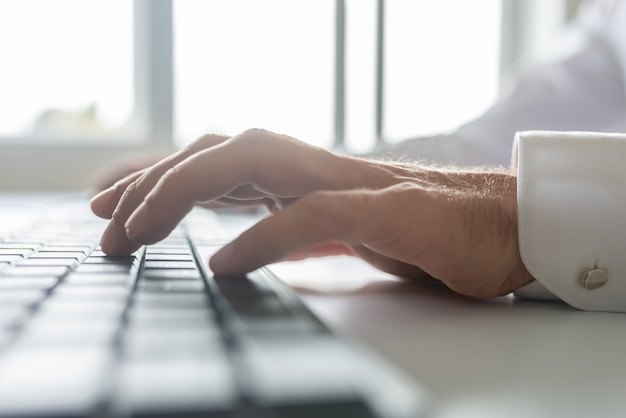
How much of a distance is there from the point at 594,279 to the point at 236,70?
1.52m

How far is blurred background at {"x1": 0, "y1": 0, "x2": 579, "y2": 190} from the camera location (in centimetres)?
167

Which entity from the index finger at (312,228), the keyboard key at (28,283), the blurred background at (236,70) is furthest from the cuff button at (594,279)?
the blurred background at (236,70)

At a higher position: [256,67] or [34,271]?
[256,67]

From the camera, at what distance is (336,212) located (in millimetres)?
379

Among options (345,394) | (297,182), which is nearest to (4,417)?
(345,394)

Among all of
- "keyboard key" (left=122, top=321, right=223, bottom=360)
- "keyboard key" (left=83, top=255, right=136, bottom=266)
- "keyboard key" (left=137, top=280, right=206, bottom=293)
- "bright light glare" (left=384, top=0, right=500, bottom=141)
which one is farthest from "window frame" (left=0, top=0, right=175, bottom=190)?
"keyboard key" (left=122, top=321, right=223, bottom=360)

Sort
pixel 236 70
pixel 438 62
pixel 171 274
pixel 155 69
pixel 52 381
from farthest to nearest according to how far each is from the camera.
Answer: pixel 438 62 < pixel 236 70 < pixel 155 69 < pixel 171 274 < pixel 52 381

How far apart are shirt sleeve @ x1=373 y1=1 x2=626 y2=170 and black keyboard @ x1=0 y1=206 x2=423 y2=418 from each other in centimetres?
59

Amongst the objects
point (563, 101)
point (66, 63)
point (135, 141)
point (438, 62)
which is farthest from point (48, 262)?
point (438, 62)

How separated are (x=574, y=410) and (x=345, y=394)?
0.11 metres

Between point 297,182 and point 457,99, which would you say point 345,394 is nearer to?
point 297,182

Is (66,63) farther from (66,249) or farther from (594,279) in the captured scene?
(594,279)

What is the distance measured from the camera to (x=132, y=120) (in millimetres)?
1772

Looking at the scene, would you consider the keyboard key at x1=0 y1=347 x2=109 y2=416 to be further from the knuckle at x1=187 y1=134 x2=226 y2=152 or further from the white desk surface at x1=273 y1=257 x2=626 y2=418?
the knuckle at x1=187 y1=134 x2=226 y2=152
